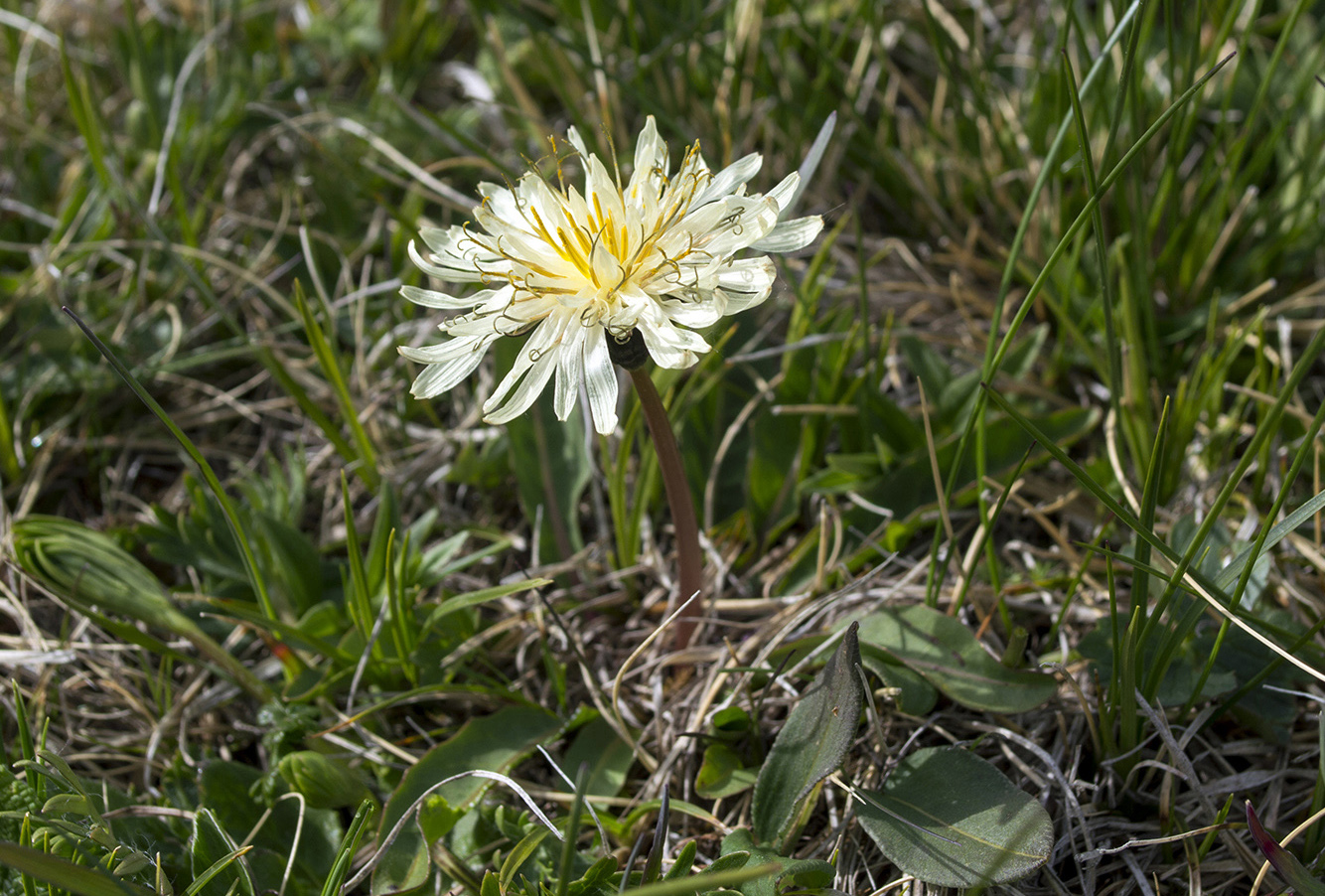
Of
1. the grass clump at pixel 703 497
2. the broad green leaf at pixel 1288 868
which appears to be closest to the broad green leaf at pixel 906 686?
the grass clump at pixel 703 497

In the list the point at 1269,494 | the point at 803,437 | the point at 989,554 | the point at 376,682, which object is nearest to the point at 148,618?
the point at 376,682

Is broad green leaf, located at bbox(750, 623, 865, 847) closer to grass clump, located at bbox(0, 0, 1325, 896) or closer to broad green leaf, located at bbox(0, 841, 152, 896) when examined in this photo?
grass clump, located at bbox(0, 0, 1325, 896)

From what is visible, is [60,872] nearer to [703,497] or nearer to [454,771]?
[454,771]

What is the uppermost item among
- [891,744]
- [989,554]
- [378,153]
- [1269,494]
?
[378,153]

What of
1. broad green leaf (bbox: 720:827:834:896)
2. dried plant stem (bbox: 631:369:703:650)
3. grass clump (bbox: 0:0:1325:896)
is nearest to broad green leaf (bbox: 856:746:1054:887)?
grass clump (bbox: 0:0:1325:896)

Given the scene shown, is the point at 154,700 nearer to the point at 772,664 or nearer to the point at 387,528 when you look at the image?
the point at 387,528

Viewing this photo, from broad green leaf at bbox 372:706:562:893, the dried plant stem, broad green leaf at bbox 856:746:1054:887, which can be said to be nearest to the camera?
broad green leaf at bbox 856:746:1054:887

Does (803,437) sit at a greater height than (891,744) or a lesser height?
greater
